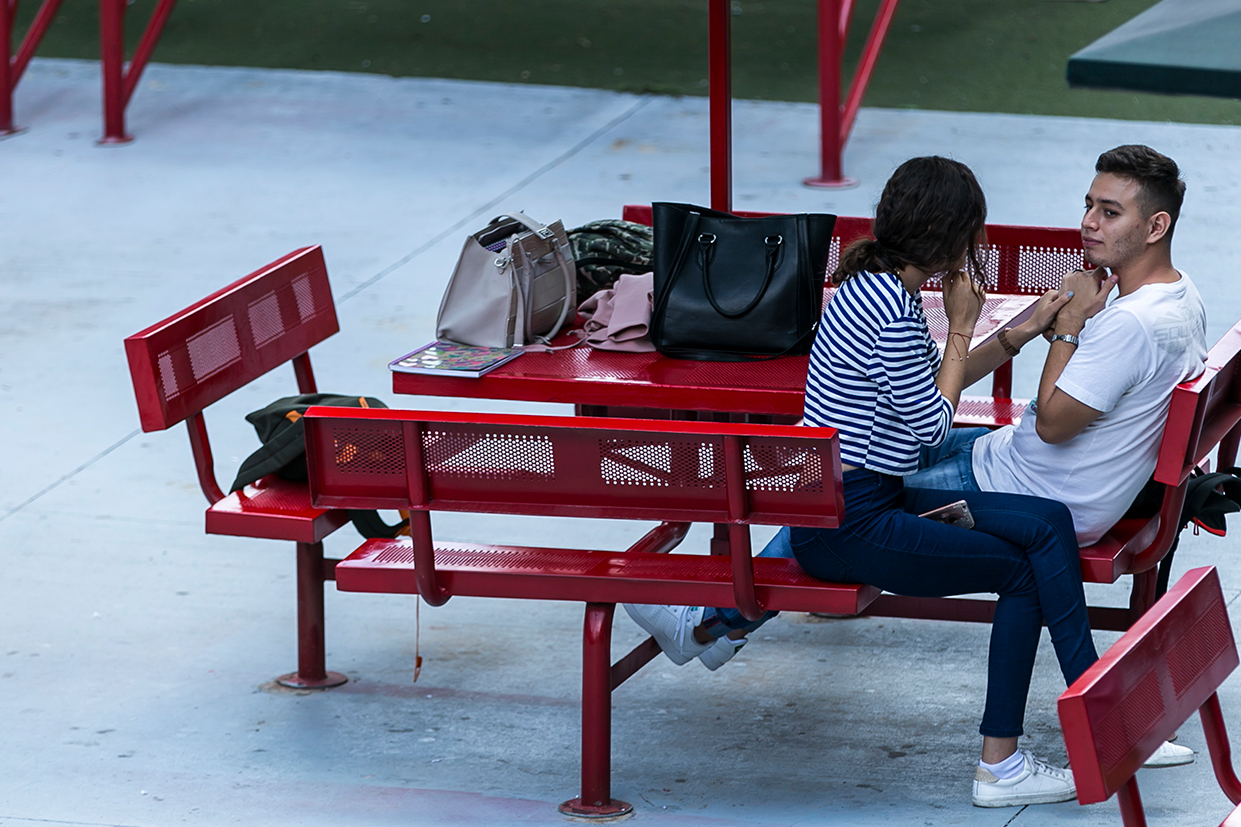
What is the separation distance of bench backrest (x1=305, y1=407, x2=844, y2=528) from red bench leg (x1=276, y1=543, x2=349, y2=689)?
26.8 inches

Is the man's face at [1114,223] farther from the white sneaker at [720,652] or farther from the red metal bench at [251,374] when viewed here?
the red metal bench at [251,374]

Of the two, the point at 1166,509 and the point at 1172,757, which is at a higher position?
the point at 1166,509

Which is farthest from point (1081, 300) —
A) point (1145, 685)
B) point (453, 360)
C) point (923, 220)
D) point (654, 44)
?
point (654, 44)

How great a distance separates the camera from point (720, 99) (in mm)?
4953

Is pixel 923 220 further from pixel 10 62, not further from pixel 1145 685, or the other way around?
pixel 10 62

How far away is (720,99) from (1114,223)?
1565mm

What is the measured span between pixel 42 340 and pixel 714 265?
13.5 feet

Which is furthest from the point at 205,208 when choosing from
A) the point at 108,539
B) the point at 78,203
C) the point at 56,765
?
the point at 56,765

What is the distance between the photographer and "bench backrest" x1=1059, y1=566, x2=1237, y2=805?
8.06ft

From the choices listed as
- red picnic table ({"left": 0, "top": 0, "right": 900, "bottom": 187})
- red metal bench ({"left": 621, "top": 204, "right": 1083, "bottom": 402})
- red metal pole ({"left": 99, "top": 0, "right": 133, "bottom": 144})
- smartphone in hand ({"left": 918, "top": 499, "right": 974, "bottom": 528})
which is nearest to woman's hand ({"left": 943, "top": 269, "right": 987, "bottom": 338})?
smartphone in hand ({"left": 918, "top": 499, "right": 974, "bottom": 528})

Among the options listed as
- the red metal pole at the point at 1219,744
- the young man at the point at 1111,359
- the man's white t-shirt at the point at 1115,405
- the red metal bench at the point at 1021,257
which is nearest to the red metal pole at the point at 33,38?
the red metal bench at the point at 1021,257

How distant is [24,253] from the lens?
848cm

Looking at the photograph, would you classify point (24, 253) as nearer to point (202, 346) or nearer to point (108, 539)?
point (108, 539)

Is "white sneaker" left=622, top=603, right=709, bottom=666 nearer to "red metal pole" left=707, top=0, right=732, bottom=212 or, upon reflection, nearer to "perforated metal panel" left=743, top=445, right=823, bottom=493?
"perforated metal panel" left=743, top=445, right=823, bottom=493
